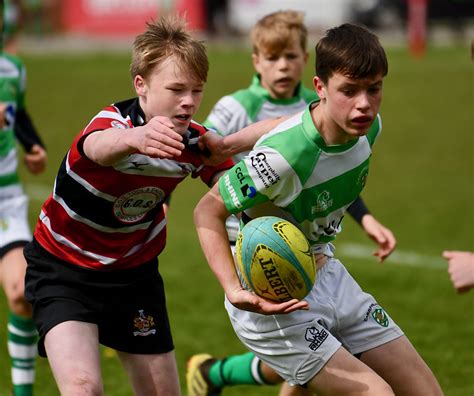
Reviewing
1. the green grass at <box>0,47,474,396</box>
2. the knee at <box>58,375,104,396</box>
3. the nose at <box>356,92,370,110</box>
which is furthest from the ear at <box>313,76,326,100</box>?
the green grass at <box>0,47,474,396</box>

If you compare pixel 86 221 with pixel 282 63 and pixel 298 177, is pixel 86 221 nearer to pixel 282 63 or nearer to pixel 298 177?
pixel 298 177

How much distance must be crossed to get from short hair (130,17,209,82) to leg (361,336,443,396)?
143 centimetres

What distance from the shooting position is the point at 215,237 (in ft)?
14.4

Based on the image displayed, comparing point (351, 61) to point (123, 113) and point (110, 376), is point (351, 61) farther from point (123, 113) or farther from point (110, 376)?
point (110, 376)

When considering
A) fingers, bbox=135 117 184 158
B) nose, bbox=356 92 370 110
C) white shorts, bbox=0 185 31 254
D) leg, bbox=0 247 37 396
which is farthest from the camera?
white shorts, bbox=0 185 31 254

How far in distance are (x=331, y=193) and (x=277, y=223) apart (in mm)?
333

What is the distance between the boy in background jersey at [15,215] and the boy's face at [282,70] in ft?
4.84

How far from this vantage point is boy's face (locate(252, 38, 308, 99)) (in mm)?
6285

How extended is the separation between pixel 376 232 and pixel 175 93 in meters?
1.37

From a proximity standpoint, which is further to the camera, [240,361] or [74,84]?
[74,84]

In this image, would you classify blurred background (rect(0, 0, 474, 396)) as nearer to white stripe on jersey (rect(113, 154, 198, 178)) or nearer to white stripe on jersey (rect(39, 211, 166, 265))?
white stripe on jersey (rect(113, 154, 198, 178))

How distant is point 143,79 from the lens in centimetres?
462

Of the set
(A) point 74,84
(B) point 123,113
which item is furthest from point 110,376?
(A) point 74,84

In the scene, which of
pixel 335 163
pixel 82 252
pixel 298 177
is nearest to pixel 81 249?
pixel 82 252
